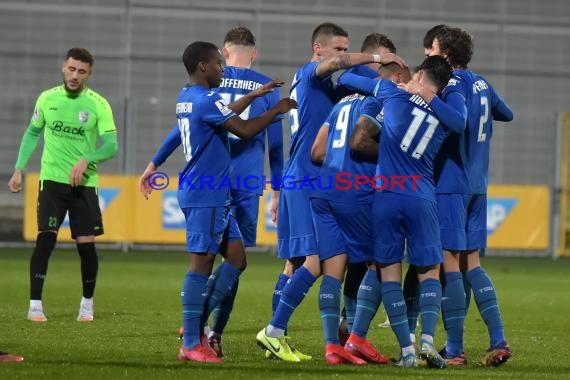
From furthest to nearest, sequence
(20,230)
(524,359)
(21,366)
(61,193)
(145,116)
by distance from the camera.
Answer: (145,116), (20,230), (61,193), (524,359), (21,366)

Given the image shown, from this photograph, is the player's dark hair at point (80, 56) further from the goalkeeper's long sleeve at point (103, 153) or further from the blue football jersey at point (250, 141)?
the blue football jersey at point (250, 141)

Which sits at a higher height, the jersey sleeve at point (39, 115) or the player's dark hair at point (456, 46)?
the player's dark hair at point (456, 46)

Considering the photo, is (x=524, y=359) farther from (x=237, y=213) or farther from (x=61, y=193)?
(x=61, y=193)

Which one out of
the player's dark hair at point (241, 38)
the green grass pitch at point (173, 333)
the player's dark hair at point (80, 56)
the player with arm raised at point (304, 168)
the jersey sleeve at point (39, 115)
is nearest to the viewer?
the green grass pitch at point (173, 333)

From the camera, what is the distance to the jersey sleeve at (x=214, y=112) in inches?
267

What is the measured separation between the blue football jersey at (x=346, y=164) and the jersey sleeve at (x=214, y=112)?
25.7 inches

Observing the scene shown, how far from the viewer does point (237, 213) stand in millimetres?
7762

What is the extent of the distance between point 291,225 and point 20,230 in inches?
531

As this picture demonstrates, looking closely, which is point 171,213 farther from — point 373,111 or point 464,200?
point 373,111

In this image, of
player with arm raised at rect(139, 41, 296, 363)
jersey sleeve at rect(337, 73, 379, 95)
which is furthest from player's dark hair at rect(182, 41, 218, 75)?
jersey sleeve at rect(337, 73, 379, 95)

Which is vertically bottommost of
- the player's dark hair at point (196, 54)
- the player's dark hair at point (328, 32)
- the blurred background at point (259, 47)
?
the player's dark hair at point (196, 54)

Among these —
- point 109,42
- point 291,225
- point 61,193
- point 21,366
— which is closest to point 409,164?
point 291,225

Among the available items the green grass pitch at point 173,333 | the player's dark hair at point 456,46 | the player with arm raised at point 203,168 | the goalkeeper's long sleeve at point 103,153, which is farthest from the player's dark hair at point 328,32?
the goalkeeper's long sleeve at point 103,153

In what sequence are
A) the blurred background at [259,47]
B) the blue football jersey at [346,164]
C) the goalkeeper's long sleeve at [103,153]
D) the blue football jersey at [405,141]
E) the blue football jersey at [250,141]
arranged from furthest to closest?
the blurred background at [259,47] < the goalkeeper's long sleeve at [103,153] < the blue football jersey at [250,141] < the blue football jersey at [346,164] < the blue football jersey at [405,141]
